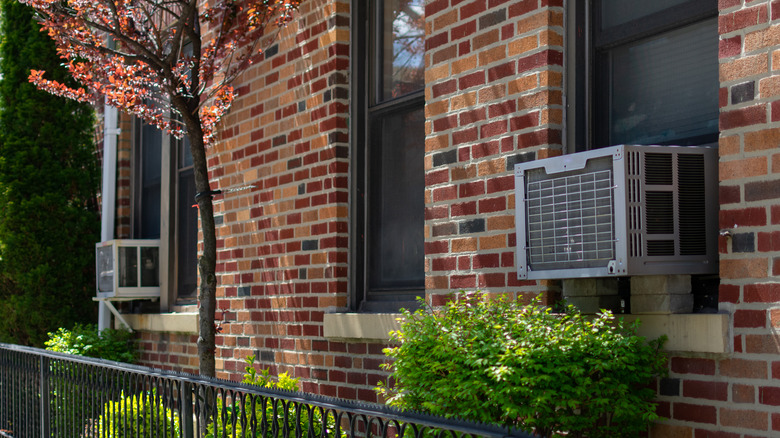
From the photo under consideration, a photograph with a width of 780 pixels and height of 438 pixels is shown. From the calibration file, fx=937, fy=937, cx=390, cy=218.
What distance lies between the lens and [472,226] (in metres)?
5.14

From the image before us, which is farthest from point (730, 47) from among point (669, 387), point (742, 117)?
point (669, 387)

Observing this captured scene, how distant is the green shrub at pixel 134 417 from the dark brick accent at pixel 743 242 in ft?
9.88

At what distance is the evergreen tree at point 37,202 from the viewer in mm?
10422

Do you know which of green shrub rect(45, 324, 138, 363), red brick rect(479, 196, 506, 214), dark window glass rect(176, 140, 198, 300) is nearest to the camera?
red brick rect(479, 196, 506, 214)

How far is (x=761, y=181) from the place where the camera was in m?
3.69

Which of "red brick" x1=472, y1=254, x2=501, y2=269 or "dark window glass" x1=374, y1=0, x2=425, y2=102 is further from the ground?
"dark window glass" x1=374, y1=0, x2=425, y2=102

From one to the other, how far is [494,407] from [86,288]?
8022mm

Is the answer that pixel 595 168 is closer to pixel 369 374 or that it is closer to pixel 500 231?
pixel 500 231

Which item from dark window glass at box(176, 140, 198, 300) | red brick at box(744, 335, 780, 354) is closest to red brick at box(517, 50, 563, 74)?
red brick at box(744, 335, 780, 354)

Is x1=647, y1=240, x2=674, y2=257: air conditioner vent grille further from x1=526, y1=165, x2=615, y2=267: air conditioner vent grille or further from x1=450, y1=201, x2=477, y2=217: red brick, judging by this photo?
x1=450, y1=201, x2=477, y2=217: red brick

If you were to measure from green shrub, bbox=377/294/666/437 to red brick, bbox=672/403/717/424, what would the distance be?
116mm

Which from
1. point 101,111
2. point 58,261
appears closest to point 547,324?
point 58,261

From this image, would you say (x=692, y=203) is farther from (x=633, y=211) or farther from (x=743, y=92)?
(x=743, y=92)

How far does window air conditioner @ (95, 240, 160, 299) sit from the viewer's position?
9578mm
